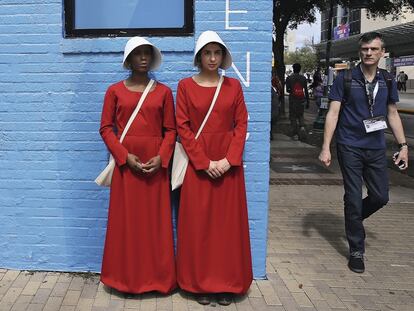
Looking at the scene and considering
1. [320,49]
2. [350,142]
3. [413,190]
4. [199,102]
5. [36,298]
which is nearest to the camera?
[199,102]

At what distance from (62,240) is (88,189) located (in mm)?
484

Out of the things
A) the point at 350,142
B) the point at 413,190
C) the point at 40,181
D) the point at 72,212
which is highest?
the point at 350,142

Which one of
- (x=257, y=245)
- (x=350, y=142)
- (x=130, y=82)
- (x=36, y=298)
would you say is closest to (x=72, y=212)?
(x=36, y=298)

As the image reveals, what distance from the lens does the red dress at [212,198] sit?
3.45 m

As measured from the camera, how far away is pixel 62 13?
3.84 metres

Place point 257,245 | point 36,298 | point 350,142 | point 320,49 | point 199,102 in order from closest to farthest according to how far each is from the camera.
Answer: point 199,102 → point 36,298 → point 257,245 → point 350,142 → point 320,49

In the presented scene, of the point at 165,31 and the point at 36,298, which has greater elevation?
the point at 165,31

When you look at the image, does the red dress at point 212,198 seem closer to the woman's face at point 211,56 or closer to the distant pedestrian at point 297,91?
the woman's face at point 211,56

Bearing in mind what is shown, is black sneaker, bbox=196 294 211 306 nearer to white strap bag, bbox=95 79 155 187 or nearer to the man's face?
white strap bag, bbox=95 79 155 187

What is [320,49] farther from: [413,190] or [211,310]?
[211,310]

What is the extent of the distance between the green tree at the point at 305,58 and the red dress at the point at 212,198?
84311mm

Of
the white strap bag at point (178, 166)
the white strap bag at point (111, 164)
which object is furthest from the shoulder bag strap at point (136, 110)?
the white strap bag at point (178, 166)

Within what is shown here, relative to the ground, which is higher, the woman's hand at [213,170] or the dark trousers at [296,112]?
the woman's hand at [213,170]

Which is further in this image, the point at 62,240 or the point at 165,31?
the point at 62,240
